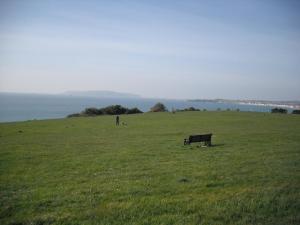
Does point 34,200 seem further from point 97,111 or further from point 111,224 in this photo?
point 97,111

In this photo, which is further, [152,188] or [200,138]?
[200,138]

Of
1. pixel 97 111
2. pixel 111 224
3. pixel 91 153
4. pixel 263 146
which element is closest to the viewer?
pixel 111 224

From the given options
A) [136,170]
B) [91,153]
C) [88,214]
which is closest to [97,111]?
[91,153]

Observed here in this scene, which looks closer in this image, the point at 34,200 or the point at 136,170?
the point at 34,200

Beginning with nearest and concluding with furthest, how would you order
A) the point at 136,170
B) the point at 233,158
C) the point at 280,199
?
the point at 280,199 → the point at 136,170 → the point at 233,158

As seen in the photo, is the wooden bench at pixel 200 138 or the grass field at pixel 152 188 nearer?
the grass field at pixel 152 188

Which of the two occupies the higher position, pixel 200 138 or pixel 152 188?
pixel 200 138

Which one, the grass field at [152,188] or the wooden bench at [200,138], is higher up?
the wooden bench at [200,138]

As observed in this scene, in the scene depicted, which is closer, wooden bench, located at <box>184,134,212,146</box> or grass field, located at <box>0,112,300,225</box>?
grass field, located at <box>0,112,300,225</box>

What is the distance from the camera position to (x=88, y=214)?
7.72m

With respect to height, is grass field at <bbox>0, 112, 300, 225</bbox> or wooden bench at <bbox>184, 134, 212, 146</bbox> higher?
wooden bench at <bbox>184, 134, 212, 146</bbox>

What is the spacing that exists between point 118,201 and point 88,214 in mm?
1162

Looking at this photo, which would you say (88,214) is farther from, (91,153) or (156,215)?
(91,153)

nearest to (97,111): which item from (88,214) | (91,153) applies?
(91,153)
